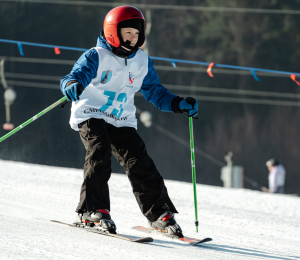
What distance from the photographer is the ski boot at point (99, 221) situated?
2.45 m

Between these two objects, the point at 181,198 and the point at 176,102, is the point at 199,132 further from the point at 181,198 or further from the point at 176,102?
the point at 176,102

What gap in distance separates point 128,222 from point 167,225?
58 cm

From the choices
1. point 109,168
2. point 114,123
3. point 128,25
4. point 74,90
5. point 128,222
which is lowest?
point 128,222

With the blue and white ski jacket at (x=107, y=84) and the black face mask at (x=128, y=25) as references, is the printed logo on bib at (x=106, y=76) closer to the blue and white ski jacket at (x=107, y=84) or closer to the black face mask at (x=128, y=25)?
the blue and white ski jacket at (x=107, y=84)

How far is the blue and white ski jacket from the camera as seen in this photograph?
2555 millimetres

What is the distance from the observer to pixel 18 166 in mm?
5543

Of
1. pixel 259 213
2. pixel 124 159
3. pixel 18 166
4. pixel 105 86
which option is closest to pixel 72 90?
pixel 105 86

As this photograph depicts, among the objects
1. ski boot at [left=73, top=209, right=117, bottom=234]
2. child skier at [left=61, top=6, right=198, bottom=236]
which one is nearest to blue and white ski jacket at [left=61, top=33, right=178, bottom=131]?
child skier at [left=61, top=6, right=198, bottom=236]

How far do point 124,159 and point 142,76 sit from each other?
1.75 feet

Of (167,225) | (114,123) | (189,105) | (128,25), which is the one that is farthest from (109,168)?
(128,25)

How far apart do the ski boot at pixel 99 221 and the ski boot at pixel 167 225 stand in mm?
257

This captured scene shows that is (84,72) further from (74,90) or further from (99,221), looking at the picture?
(99,221)

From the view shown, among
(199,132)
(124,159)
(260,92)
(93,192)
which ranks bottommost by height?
(93,192)

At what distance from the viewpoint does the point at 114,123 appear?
8.73ft
